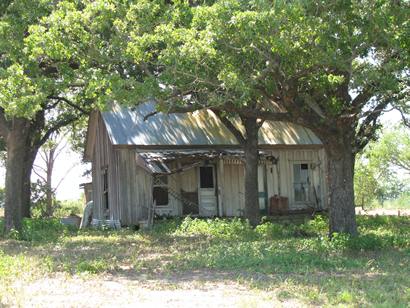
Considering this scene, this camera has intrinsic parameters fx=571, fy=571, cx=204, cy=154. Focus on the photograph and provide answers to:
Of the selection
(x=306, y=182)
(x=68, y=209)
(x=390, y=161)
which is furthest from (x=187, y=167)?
(x=390, y=161)

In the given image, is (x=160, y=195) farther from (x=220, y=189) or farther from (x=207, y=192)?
(x=220, y=189)

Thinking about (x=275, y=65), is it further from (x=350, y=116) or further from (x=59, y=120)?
(x=59, y=120)

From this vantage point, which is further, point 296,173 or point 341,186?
point 296,173

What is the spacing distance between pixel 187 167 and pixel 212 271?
11224mm

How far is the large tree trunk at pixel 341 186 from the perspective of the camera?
1362cm

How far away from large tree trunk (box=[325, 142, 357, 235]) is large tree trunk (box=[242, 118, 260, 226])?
588cm

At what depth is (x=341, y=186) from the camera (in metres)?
13.7

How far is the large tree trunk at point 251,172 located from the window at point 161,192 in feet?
16.2

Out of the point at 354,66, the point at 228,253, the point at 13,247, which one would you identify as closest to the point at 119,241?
the point at 13,247

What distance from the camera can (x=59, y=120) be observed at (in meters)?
30.7

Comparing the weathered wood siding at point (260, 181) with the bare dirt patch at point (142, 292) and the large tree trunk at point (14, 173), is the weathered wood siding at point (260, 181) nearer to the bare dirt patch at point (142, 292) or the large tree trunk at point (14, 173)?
the large tree trunk at point (14, 173)

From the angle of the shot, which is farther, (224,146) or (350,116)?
(224,146)

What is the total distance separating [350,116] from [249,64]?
2.84 meters

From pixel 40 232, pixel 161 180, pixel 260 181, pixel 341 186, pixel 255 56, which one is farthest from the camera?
pixel 260 181
